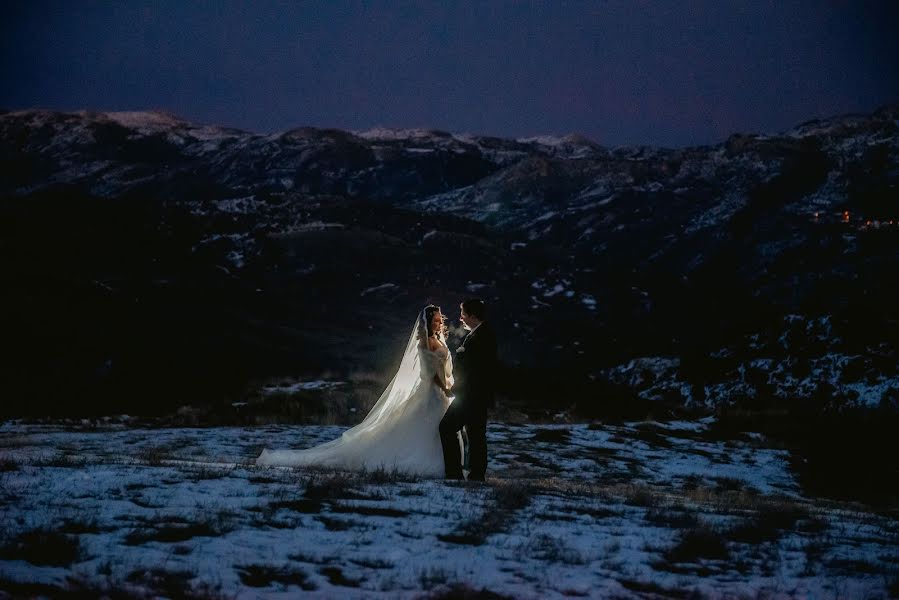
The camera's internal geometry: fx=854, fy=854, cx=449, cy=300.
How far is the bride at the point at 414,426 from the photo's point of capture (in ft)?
37.4

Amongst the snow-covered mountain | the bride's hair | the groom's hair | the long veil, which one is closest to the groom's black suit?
the groom's hair

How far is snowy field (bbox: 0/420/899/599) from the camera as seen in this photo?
5387mm

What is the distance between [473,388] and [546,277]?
216 feet

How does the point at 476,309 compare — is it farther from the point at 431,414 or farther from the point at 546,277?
the point at 546,277

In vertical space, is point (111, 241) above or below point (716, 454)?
above

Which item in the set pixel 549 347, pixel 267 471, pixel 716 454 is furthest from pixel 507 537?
pixel 549 347

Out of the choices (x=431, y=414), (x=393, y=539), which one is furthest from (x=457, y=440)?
(x=393, y=539)

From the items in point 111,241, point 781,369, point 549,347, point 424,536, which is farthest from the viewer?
point 111,241

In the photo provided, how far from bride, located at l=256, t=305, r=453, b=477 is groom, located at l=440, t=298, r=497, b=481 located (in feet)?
1.49

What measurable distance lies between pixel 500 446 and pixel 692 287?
2654 inches

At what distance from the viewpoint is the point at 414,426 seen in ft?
37.7

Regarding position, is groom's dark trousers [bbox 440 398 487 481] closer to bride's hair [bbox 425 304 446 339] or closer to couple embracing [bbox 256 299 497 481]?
couple embracing [bbox 256 299 497 481]

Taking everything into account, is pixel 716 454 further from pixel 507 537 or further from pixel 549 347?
pixel 549 347

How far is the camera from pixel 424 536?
6.83 meters
